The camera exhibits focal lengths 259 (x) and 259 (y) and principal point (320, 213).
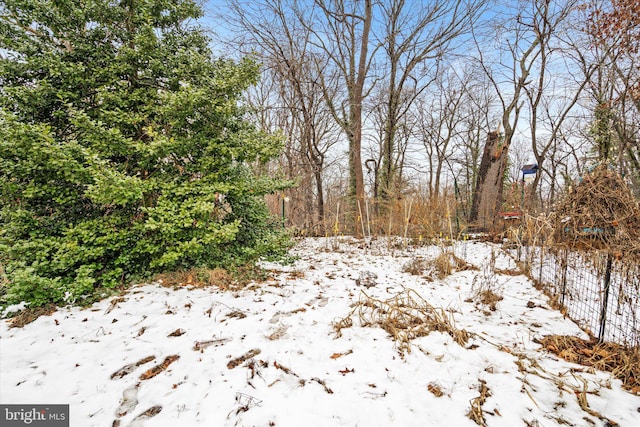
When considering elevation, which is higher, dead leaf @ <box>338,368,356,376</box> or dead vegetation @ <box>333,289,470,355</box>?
dead vegetation @ <box>333,289,470,355</box>

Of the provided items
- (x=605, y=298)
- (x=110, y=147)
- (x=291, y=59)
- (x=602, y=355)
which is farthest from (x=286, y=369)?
(x=291, y=59)

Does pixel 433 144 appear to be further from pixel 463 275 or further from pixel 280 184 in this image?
pixel 280 184

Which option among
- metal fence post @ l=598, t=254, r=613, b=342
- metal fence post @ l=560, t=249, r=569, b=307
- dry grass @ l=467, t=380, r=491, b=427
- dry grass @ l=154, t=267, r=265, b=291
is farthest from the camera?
dry grass @ l=154, t=267, r=265, b=291

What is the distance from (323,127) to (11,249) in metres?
11.1

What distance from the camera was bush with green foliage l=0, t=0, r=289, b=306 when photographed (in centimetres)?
309

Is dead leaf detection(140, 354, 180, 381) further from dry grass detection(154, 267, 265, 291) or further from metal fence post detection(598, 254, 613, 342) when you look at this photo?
metal fence post detection(598, 254, 613, 342)

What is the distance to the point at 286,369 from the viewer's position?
2.05 meters

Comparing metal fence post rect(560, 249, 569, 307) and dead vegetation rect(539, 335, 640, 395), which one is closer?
dead vegetation rect(539, 335, 640, 395)

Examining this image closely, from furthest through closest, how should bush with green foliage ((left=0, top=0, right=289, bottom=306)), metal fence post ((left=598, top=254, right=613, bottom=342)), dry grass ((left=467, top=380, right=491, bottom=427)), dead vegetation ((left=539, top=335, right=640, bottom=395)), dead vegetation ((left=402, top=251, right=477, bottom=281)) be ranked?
dead vegetation ((left=402, top=251, right=477, bottom=281))
bush with green foliage ((left=0, top=0, right=289, bottom=306))
metal fence post ((left=598, top=254, right=613, bottom=342))
dead vegetation ((left=539, top=335, right=640, bottom=395))
dry grass ((left=467, top=380, right=491, bottom=427))

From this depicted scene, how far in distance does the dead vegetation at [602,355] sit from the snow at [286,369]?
3.3 inches

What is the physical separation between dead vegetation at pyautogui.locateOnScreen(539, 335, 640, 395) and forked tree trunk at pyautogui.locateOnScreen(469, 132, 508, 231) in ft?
22.1

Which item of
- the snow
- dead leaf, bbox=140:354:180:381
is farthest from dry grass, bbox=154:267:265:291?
dead leaf, bbox=140:354:180:381

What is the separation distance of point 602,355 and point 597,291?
799mm

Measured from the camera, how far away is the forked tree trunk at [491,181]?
8.61 m
